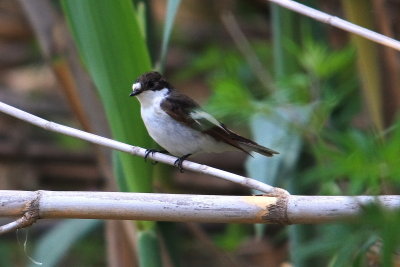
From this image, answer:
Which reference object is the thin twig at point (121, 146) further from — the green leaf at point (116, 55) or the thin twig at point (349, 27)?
the thin twig at point (349, 27)

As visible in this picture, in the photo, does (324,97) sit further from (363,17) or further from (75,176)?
(75,176)

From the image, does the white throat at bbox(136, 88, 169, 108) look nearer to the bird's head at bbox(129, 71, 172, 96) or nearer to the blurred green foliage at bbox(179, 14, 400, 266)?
the bird's head at bbox(129, 71, 172, 96)

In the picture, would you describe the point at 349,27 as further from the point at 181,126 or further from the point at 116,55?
the point at 181,126

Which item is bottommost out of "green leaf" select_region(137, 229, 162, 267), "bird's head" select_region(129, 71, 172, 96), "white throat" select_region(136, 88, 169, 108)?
"green leaf" select_region(137, 229, 162, 267)

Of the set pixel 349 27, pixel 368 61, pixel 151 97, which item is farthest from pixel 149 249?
pixel 368 61

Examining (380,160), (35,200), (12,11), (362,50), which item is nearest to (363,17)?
(362,50)

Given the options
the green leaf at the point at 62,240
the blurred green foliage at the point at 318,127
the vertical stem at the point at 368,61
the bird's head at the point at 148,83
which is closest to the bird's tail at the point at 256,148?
the blurred green foliage at the point at 318,127

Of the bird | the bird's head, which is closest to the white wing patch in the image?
the bird
